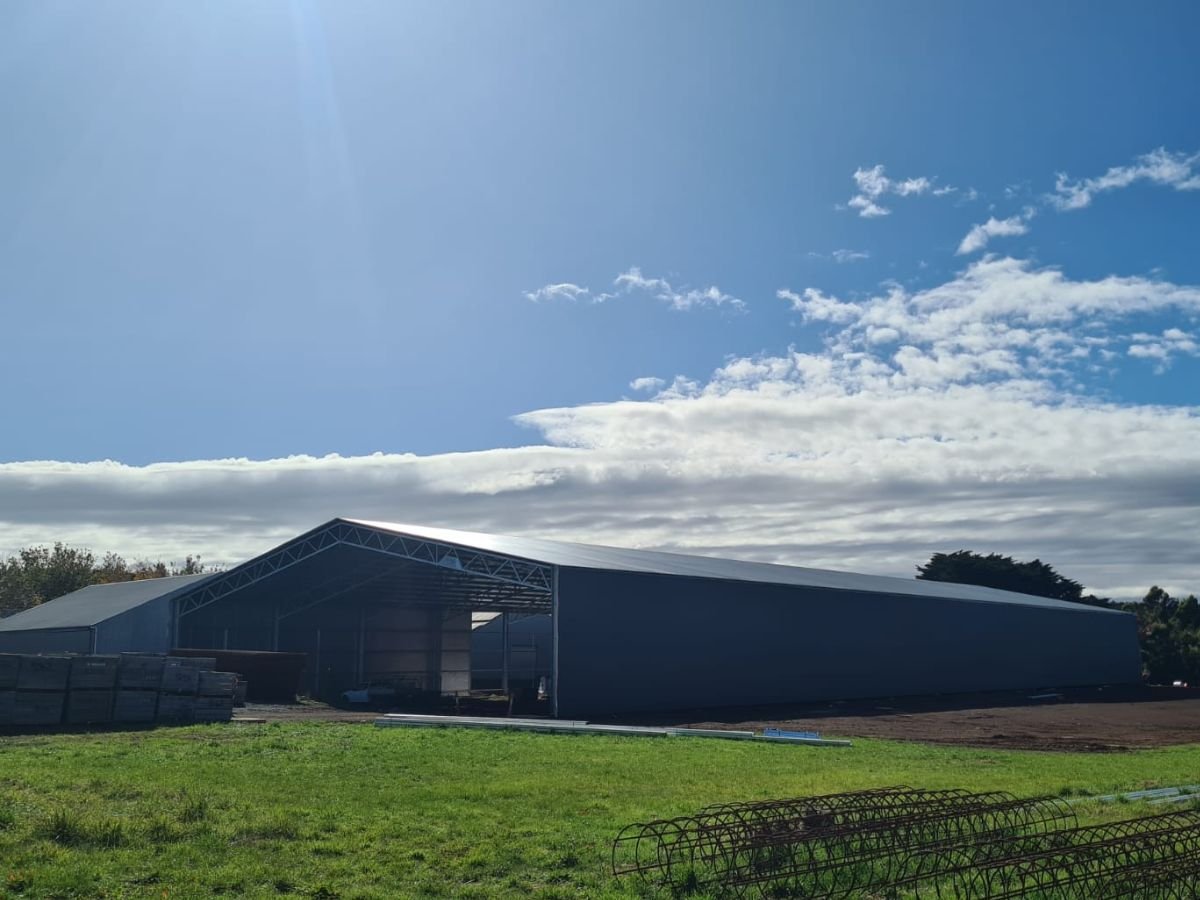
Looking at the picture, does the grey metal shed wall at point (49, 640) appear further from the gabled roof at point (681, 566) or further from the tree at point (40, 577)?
the tree at point (40, 577)

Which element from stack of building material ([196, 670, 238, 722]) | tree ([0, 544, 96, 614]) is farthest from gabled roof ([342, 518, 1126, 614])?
tree ([0, 544, 96, 614])

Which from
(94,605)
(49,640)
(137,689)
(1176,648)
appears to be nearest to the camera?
(137,689)

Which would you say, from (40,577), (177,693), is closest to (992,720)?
(177,693)

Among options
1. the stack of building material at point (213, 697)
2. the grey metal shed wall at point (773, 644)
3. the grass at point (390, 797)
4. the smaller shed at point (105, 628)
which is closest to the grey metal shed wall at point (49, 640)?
the smaller shed at point (105, 628)

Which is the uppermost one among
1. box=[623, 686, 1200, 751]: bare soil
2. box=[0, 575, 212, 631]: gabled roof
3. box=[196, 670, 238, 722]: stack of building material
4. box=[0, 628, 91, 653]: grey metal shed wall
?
box=[0, 575, 212, 631]: gabled roof

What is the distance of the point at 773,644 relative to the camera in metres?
39.8

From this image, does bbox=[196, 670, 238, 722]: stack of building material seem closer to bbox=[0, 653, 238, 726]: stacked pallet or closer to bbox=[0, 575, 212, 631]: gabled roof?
bbox=[0, 653, 238, 726]: stacked pallet

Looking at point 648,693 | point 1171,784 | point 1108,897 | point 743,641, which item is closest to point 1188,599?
point 743,641

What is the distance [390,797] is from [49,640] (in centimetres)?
3943

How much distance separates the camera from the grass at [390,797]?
29.6 ft

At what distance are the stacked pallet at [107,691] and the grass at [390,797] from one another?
9.75 ft

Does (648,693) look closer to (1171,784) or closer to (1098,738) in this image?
(1098,738)

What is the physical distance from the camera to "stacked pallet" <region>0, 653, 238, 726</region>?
2452cm

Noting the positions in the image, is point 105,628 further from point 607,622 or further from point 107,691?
point 607,622
